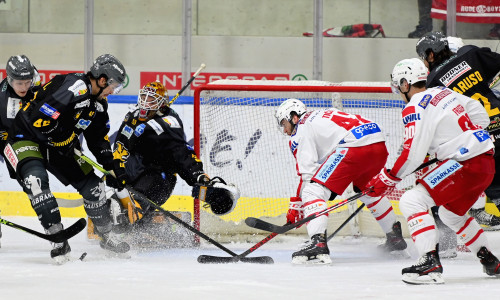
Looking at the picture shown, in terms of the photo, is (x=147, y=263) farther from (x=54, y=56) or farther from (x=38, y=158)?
(x=54, y=56)

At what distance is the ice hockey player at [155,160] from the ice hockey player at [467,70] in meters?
1.39

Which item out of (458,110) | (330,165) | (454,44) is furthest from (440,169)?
(454,44)

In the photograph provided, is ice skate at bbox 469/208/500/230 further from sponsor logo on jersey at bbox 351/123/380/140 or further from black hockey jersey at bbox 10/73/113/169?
black hockey jersey at bbox 10/73/113/169

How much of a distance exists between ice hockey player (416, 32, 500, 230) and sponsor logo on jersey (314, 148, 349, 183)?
0.59 meters

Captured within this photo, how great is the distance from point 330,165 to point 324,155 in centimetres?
13

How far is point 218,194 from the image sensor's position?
5723mm

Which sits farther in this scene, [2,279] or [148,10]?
[148,10]

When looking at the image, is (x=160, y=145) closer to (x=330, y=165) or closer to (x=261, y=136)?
(x=261, y=136)

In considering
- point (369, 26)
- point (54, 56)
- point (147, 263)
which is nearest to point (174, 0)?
point (54, 56)

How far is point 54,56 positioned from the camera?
7668 mm

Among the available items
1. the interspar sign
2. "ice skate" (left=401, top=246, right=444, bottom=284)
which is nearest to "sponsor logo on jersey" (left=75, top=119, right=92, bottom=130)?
"ice skate" (left=401, top=246, right=444, bottom=284)

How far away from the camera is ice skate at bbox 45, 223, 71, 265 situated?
4.84m

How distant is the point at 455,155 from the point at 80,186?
2066mm

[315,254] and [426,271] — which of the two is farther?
[315,254]
